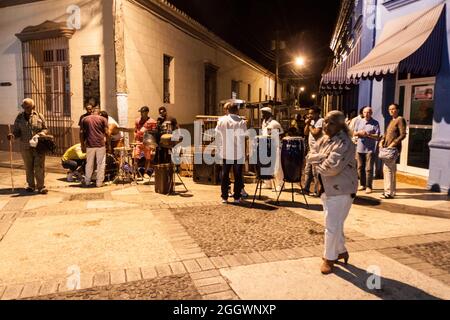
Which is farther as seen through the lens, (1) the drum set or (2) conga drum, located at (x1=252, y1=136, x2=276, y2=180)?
(2) conga drum, located at (x1=252, y1=136, x2=276, y2=180)

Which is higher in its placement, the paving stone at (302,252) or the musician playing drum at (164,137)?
the musician playing drum at (164,137)

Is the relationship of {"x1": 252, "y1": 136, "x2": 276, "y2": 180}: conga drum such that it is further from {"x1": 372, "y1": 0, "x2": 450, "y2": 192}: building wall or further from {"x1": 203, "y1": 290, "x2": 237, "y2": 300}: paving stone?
{"x1": 203, "y1": 290, "x2": 237, "y2": 300}: paving stone

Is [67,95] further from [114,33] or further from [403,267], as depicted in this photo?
[403,267]

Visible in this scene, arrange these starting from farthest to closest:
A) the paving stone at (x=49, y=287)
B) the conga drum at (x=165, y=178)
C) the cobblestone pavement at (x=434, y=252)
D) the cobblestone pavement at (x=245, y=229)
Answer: the conga drum at (x=165, y=178)
the cobblestone pavement at (x=245, y=229)
the cobblestone pavement at (x=434, y=252)
the paving stone at (x=49, y=287)

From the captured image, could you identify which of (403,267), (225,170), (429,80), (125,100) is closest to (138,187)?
(225,170)

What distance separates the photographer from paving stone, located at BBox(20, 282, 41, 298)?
11.9ft

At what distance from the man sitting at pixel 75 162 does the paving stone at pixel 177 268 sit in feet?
19.0

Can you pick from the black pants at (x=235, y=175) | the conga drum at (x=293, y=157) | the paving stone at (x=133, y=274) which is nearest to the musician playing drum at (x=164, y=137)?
the black pants at (x=235, y=175)

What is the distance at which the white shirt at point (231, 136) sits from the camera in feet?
23.9

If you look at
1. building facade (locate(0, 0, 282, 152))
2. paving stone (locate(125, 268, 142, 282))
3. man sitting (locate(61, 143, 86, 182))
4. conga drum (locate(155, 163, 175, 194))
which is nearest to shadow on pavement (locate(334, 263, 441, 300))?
paving stone (locate(125, 268, 142, 282))

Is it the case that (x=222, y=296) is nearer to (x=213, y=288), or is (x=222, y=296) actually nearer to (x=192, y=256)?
(x=213, y=288)

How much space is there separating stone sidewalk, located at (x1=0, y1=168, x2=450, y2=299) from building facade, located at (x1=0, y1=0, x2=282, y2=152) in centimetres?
507

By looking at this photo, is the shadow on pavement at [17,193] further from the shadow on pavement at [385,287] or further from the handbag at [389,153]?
the handbag at [389,153]

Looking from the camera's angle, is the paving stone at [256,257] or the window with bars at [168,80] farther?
the window with bars at [168,80]
